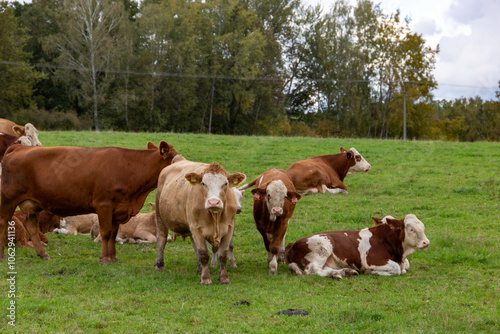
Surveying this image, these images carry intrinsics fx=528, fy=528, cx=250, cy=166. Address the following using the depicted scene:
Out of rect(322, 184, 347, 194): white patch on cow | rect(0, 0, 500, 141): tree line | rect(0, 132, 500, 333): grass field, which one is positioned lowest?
rect(0, 132, 500, 333): grass field

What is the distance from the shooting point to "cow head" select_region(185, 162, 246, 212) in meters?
7.32

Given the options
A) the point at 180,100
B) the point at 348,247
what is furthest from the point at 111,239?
the point at 180,100

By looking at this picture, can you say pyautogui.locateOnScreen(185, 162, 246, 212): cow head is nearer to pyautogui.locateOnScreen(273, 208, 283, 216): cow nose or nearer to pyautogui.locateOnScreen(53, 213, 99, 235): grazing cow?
pyautogui.locateOnScreen(273, 208, 283, 216): cow nose

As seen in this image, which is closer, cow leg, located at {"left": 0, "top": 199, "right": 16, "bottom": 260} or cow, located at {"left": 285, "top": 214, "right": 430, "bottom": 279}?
cow, located at {"left": 285, "top": 214, "right": 430, "bottom": 279}

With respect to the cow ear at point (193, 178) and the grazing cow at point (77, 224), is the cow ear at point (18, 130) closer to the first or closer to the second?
the grazing cow at point (77, 224)

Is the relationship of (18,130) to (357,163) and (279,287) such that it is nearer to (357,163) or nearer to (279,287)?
(279,287)

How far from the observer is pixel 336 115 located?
59500 millimetres

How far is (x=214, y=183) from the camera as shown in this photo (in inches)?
298

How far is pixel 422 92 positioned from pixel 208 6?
22.5 meters

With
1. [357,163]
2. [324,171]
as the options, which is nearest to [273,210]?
[324,171]

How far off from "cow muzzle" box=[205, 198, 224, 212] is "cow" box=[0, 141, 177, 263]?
276 cm

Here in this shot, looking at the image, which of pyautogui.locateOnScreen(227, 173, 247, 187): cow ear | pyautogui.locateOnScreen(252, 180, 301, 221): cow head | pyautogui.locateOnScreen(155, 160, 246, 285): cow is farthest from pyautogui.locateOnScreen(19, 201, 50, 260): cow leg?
pyautogui.locateOnScreen(252, 180, 301, 221): cow head

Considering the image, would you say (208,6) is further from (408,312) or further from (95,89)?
(408,312)

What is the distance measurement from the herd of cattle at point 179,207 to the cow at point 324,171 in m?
5.90
